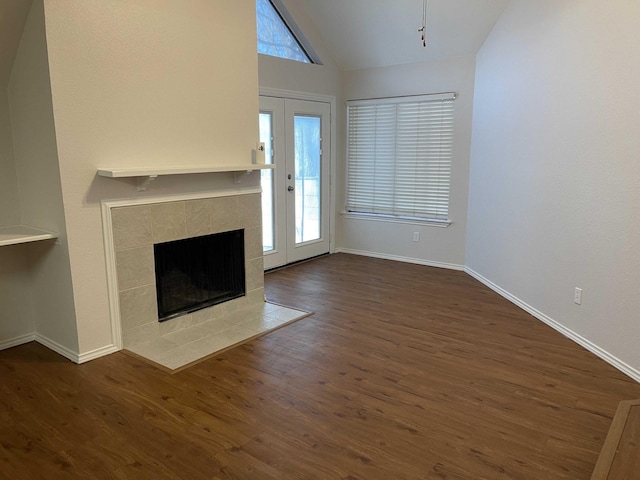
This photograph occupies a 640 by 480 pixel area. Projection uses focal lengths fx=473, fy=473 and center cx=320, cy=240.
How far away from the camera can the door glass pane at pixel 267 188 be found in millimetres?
5094

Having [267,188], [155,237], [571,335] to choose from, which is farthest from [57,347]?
[571,335]

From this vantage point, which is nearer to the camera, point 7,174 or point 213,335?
point 7,174

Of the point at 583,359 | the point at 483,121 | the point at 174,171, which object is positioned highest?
the point at 483,121

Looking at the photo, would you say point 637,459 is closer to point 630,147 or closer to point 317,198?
point 630,147

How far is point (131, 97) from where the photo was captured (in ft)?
10.2

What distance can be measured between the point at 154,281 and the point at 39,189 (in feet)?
3.08

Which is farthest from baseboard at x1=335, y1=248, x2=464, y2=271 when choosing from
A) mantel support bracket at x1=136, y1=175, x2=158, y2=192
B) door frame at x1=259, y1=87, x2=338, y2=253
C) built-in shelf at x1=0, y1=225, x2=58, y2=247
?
built-in shelf at x1=0, y1=225, x2=58, y2=247

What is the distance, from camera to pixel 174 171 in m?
3.20

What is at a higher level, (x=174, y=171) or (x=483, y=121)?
(x=483, y=121)

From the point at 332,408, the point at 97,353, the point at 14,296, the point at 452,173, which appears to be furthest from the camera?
the point at 452,173

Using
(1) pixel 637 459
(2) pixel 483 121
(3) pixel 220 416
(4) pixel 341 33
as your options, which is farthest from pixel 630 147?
(4) pixel 341 33

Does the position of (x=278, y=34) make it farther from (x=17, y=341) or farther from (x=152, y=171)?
(x=17, y=341)

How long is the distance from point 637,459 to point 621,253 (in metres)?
1.45

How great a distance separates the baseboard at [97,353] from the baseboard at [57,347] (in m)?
0.03
